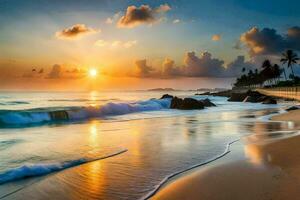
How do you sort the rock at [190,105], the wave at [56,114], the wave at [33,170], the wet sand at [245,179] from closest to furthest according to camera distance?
1. the wet sand at [245,179]
2. the wave at [33,170]
3. the wave at [56,114]
4. the rock at [190,105]

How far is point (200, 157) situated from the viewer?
903 cm

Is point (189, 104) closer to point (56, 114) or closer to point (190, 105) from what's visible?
point (190, 105)

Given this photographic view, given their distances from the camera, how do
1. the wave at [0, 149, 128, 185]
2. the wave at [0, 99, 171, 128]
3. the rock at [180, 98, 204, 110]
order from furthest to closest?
the rock at [180, 98, 204, 110] → the wave at [0, 99, 171, 128] → the wave at [0, 149, 128, 185]

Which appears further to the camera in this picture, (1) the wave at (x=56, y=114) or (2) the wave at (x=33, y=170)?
(1) the wave at (x=56, y=114)

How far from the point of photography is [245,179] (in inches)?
249

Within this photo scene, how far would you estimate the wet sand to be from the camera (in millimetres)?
5367

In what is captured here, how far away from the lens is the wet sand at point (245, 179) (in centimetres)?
537

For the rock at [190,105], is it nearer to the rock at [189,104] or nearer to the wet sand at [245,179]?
the rock at [189,104]

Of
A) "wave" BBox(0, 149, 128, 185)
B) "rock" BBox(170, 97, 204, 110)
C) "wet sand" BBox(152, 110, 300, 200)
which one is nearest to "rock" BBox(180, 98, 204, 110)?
"rock" BBox(170, 97, 204, 110)

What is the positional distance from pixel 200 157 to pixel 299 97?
53.2 meters

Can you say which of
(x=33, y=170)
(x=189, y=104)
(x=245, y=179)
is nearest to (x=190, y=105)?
(x=189, y=104)

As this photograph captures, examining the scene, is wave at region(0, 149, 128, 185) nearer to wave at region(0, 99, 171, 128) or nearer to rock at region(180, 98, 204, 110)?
wave at region(0, 99, 171, 128)

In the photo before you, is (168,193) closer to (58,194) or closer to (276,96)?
(58,194)

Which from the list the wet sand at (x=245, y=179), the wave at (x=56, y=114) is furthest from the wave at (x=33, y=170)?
the wave at (x=56, y=114)
